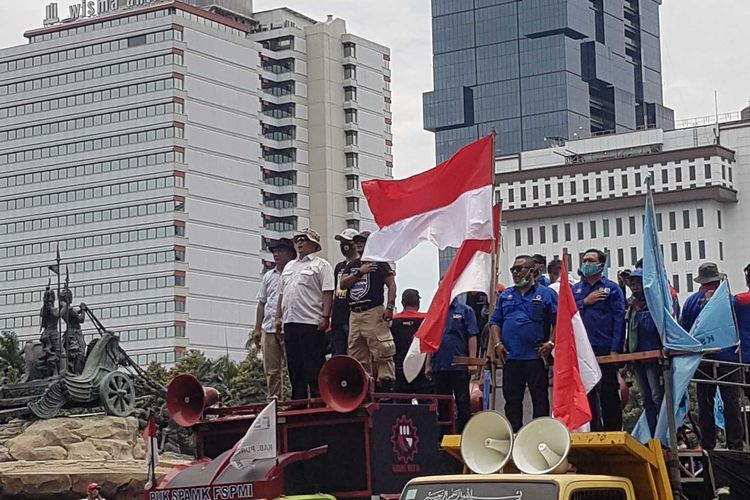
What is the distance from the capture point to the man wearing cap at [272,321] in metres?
14.3

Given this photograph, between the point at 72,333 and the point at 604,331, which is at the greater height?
the point at 72,333

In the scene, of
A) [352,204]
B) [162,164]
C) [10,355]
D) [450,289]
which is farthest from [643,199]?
[450,289]

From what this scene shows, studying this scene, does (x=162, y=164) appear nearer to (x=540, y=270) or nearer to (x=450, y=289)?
(x=540, y=270)

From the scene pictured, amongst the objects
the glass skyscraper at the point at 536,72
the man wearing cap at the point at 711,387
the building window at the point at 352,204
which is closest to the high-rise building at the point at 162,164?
the building window at the point at 352,204

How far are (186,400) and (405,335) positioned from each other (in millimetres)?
2270

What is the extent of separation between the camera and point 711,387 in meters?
12.3

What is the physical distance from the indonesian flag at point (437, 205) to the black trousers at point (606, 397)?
1660mm

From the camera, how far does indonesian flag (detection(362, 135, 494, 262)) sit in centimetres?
1312

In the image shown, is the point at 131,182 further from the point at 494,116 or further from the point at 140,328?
the point at 494,116

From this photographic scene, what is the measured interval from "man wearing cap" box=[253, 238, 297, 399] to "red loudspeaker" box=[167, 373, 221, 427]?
50.5 inches

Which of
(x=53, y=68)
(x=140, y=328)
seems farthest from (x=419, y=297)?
(x=53, y=68)

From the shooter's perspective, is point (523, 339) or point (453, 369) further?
point (453, 369)

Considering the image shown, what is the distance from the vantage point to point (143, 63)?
110812mm

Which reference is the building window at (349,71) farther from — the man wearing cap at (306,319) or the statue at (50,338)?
the man wearing cap at (306,319)
